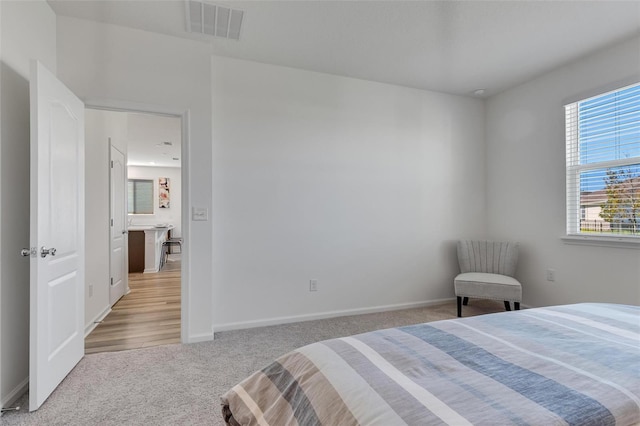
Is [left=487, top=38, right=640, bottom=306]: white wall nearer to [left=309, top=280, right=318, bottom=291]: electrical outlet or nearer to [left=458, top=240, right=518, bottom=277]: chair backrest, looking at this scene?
[left=458, top=240, right=518, bottom=277]: chair backrest

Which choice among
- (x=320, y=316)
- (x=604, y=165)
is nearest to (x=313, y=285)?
(x=320, y=316)

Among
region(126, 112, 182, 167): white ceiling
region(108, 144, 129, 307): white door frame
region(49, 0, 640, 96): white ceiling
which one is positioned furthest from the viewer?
region(126, 112, 182, 167): white ceiling

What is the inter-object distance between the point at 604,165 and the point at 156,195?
922cm

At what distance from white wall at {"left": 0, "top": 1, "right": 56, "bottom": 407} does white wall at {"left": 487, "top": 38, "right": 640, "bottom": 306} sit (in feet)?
14.8

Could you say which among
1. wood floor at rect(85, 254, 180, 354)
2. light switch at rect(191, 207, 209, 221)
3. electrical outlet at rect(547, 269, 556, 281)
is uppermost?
light switch at rect(191, 207, 209, 221)

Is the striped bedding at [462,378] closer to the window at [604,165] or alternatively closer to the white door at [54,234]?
the white door at [54,234]

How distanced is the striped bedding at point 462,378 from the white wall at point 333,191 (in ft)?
6.48

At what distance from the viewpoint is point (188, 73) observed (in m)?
2.73

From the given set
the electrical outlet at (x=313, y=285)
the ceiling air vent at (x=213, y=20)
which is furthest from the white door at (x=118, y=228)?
the electrical outlet at (x=313, y=285)

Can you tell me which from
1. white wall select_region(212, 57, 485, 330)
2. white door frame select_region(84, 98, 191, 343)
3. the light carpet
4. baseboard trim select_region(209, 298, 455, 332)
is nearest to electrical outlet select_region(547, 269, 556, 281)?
white wall select_region(212, 57, 485, 330)

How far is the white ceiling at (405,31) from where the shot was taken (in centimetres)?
229

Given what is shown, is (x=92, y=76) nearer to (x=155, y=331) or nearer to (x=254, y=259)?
(x=254, y=259)

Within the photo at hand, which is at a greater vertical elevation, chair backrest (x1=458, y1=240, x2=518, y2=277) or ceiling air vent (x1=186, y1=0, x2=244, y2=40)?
ceiling air vent (x1=186, y1=0, x2=244, y2=40)

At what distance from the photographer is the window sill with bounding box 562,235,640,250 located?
8.83 feet
